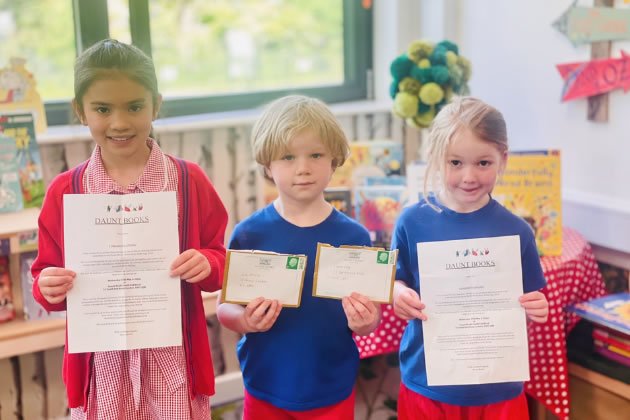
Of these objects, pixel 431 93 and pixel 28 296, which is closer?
pixel 28 296

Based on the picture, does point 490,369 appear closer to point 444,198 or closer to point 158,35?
point 444,198

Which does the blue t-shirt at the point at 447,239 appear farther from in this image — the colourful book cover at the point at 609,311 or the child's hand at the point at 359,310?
the colourful book cover at the point at 609,311

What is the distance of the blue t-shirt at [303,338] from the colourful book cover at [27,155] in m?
0.92

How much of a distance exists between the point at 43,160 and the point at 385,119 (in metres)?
1.39

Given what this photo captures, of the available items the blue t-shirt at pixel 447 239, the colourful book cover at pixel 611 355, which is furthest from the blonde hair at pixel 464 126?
the colourful book cover at pixel 611 355

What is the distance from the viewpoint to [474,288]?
55.7 inches

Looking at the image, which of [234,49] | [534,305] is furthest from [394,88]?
[534,305]

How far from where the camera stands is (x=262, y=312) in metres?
1.34

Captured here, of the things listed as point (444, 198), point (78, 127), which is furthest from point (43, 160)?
point (444, 198)

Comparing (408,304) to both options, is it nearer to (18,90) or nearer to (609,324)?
(609,324)

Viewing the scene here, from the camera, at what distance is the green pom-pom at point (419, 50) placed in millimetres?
2279

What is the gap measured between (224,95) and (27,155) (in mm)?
→ 917

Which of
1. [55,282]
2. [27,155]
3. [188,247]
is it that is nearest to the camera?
[55,282]

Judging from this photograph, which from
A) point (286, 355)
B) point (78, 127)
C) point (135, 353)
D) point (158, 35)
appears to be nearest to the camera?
point (135, 353)
